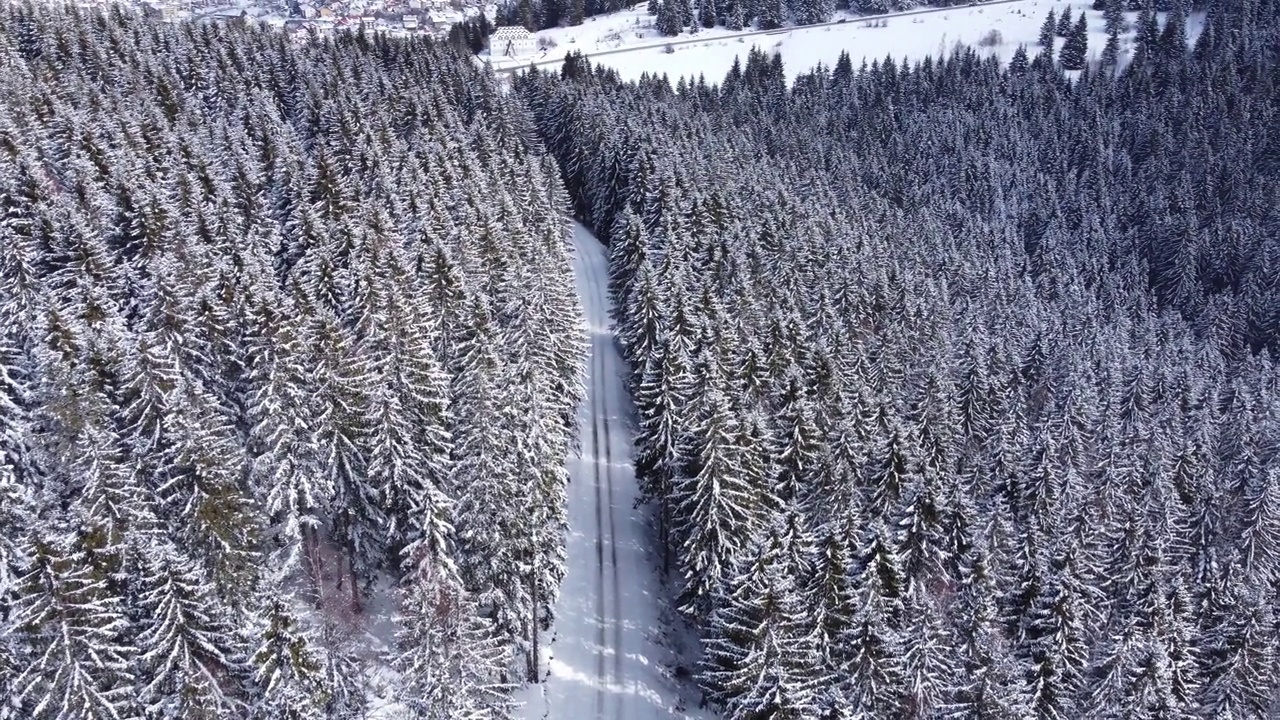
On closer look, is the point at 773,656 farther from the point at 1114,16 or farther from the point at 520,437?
the point at 1114,16

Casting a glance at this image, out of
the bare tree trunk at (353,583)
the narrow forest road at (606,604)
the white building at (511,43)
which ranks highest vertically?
the white building at (511,43)

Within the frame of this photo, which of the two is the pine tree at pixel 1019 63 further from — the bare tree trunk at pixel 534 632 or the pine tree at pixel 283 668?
the pine tree at pixel 283 668

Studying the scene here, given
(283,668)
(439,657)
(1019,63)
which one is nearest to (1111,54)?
(1019,63)

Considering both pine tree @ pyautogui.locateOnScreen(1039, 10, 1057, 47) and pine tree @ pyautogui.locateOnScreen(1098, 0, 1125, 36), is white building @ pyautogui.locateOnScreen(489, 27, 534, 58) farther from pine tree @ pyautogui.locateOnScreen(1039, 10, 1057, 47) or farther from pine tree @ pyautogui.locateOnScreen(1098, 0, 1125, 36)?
pine tree @ pyautogui.locateOnScreen(1098, 0, 1125, 36)

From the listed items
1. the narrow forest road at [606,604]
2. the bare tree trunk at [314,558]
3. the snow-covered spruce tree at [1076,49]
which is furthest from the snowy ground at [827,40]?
the bare tree trunk at [314,558]

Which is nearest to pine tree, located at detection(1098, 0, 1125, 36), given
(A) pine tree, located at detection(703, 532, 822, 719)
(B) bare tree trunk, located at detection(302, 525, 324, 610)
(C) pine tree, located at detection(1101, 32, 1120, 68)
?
(C) pine tree, located at detection(1101, 32, 1120, 68)

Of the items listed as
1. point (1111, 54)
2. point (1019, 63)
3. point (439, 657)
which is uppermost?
point (1111, 54)

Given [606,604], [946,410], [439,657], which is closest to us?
[439,657]
